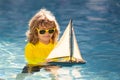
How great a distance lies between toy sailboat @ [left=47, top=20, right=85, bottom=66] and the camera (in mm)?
2711

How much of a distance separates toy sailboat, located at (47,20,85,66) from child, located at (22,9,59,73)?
1.7 inches

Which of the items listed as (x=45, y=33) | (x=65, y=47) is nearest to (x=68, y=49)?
(x=65, y=47)

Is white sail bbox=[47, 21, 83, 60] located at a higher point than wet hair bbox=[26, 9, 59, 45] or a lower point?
lower

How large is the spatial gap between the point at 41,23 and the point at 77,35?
0.87 ft

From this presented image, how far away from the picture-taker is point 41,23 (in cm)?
271

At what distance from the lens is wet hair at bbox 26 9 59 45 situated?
2713 mm

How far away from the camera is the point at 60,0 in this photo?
276 cm

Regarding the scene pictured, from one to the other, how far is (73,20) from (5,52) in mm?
525

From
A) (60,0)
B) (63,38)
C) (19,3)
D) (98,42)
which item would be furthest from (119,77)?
(19,3)

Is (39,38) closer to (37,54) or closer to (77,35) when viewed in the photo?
(37,54)

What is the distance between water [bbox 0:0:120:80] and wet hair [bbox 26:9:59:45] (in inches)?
1.2

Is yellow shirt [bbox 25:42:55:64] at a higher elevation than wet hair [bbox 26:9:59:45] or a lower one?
lower

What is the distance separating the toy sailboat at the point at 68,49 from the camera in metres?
2.71

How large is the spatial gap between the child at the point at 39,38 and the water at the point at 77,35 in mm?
36
